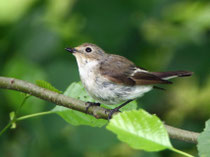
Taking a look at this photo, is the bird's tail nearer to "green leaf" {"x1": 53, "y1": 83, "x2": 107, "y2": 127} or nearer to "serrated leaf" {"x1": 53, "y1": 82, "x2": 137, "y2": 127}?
"serrated leaf" {"x1": 53, "y1": 82, "x2": 137, "y2": 127}

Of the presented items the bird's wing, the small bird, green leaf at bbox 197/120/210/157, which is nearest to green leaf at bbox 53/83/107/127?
the small bird

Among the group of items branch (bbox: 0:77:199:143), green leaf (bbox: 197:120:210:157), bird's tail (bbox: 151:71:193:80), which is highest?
bird's tail (bbox: 151:71:193:80)

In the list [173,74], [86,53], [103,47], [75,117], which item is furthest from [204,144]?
[103,47]

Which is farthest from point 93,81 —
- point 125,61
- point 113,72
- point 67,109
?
point 67,109

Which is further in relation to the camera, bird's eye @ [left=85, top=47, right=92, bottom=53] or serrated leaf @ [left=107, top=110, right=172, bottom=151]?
bird's eye @ [left=85, top=47, right=92, bottom=53]

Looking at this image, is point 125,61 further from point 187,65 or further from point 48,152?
point 48,152

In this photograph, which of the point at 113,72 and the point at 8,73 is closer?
the point at 113,72

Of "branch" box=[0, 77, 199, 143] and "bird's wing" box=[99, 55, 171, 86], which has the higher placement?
"bird's wing" box=[99, 55, 171, 86]

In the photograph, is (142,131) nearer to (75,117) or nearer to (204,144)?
(204,144)
